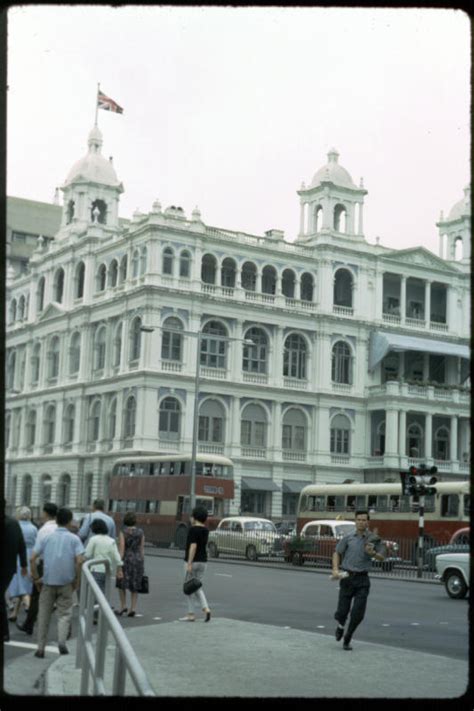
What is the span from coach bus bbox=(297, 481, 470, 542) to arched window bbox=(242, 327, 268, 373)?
19.9 m

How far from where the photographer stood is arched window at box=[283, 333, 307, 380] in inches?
2736

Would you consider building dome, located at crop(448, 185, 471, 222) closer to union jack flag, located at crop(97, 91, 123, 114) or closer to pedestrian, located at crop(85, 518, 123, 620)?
union jack flag, located at crop(97, 91, 123, 114)

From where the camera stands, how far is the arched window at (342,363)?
232ft

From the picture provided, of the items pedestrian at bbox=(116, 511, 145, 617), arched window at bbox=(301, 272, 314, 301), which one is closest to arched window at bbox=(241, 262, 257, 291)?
arched window at bbox=(301, 272, 314, 301)

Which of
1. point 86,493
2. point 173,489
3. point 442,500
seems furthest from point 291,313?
point 442,500

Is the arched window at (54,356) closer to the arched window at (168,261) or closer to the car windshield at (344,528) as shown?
the arched window at (168,261)

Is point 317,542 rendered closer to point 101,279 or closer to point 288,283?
point 288,283

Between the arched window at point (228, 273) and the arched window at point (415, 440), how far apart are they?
15825 millimetres

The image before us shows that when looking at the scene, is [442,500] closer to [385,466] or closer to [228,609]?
[228,609]

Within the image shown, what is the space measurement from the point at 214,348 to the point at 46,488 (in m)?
16.9

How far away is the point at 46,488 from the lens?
73812 mm

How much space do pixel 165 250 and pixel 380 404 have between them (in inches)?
700

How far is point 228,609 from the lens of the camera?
19.4m

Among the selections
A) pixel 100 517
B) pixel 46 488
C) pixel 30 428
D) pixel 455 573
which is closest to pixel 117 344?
pixel 46 488
